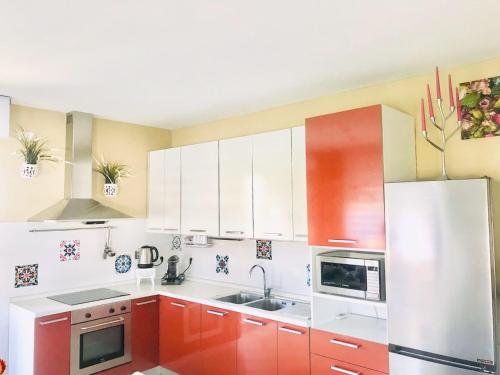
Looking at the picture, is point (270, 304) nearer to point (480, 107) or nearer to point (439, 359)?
point (439, 359)

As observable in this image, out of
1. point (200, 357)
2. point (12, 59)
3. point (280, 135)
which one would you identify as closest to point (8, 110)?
point (12, 59)

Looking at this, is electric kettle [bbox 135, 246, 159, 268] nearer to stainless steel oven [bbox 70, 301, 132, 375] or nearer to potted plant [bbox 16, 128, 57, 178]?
stainless steel oven [bbox 70, 301, 132, 375]

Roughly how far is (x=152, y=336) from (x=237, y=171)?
1.69m

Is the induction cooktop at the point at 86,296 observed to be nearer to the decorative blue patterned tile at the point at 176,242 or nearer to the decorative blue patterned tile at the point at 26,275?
the decorative blue patterned tile at the point at 26,275

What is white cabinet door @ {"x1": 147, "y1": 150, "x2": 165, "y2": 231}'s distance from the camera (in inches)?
157

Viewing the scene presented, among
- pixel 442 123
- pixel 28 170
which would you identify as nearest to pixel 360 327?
pixel 442 123

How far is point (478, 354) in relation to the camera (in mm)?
1852

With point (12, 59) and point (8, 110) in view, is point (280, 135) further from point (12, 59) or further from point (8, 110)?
point (8, 110)

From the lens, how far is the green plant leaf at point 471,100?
2.39 metres

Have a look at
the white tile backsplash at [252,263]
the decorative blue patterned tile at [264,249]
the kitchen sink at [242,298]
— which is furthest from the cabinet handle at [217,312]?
the decorative blue patterned tile at [264,249]

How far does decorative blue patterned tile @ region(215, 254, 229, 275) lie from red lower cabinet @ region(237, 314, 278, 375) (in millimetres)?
907

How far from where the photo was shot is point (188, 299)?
331 cm

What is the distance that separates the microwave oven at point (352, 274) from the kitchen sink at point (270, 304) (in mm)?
634

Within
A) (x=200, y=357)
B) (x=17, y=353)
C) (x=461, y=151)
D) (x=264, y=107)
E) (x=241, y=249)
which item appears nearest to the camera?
(x=461, y=151)
